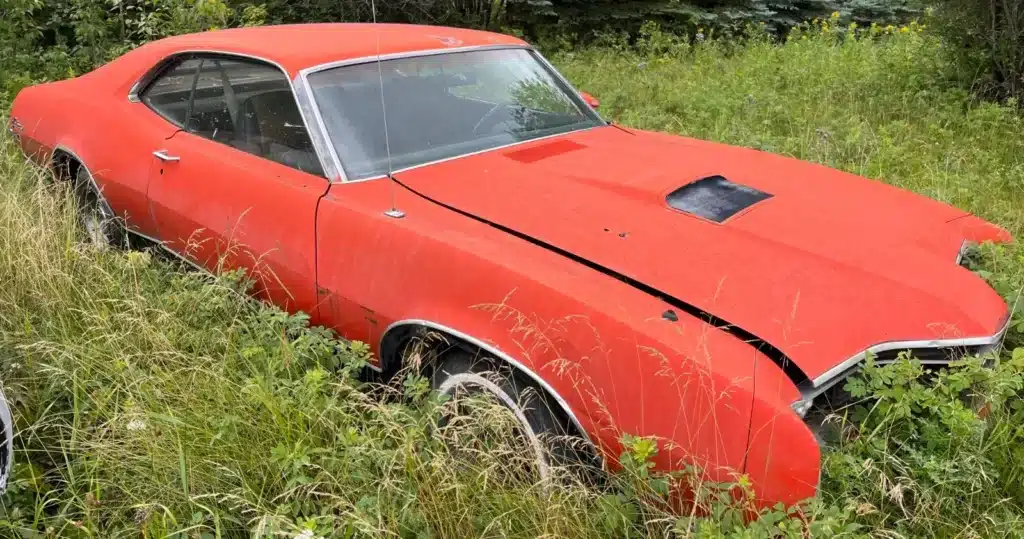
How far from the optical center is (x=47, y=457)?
247 centimetres

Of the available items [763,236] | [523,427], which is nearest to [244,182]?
[523,427]

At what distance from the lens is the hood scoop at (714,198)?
100 inches

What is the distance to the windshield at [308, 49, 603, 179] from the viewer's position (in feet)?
9.70

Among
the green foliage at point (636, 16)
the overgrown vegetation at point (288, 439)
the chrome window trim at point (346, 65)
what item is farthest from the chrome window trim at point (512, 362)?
the green foliage at point (636, 16)

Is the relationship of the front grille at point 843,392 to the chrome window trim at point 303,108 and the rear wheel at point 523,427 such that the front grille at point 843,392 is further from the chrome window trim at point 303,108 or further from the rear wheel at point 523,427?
the chrome window trim at point 303,108

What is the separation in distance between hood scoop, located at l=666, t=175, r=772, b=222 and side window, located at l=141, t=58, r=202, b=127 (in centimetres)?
246

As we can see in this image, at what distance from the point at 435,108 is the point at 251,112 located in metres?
0.85

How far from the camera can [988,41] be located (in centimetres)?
580

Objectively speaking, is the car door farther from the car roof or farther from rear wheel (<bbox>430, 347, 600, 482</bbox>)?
rear wheel (<bbox>430, 347, 600, 482</bbox>)

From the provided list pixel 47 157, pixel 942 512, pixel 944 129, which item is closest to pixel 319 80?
pixel 47 157

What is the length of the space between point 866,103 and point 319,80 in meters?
4.94

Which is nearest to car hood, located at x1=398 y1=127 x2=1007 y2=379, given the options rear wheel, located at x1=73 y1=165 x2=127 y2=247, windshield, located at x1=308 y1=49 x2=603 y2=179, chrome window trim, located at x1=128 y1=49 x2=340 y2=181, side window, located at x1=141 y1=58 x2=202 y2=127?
windshield, located at x1=308 y1=49 x2=603 y2=179

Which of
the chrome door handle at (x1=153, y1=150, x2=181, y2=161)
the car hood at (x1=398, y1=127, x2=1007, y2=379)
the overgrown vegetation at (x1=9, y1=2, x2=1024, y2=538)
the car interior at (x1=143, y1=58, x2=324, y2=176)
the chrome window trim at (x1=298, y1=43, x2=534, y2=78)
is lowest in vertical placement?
the overgrown vegetation at (x1=9, y1=2, x2=1024, y2=538)

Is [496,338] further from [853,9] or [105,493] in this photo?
[853,9]
